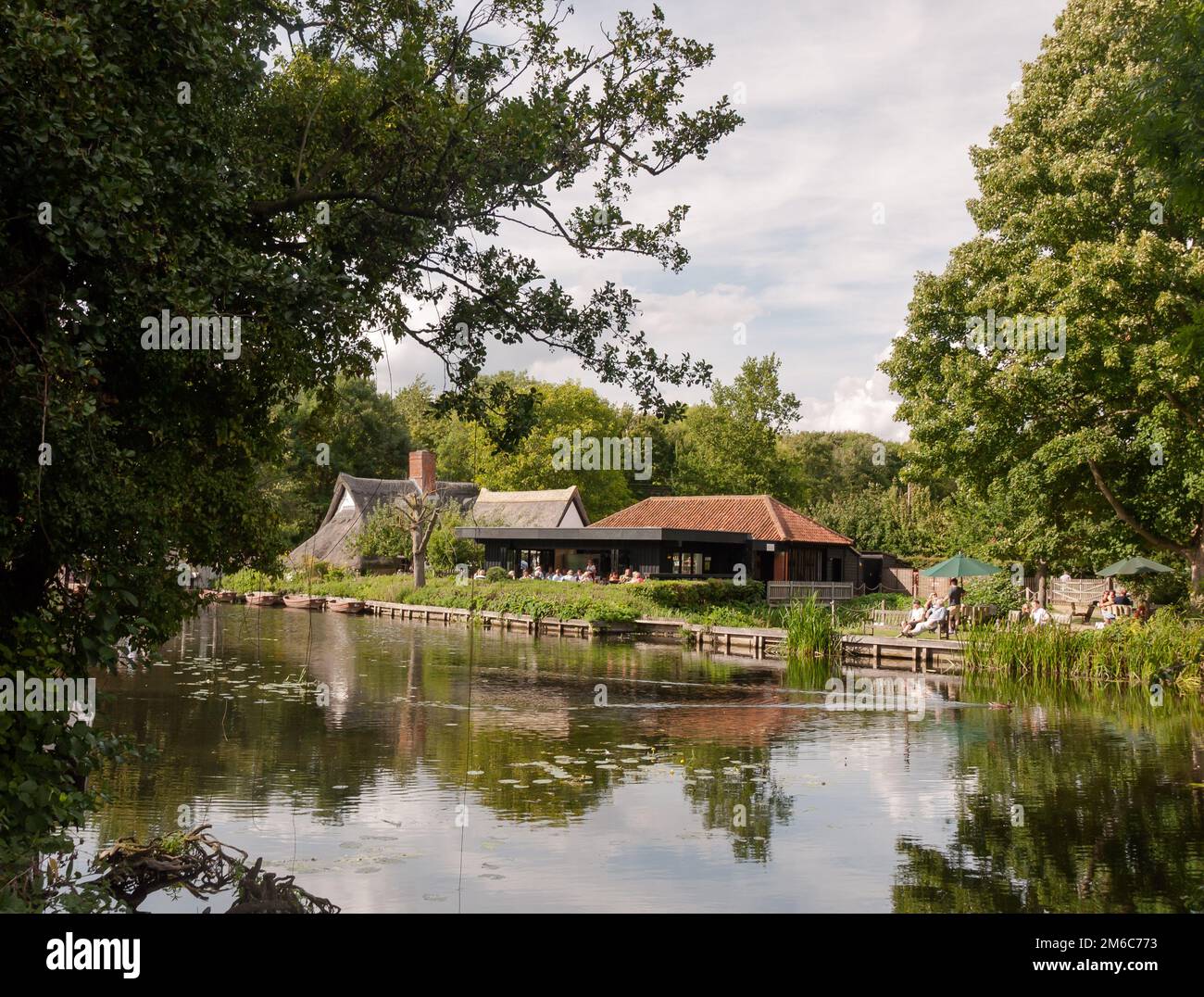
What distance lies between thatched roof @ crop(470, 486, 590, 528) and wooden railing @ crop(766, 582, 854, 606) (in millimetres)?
12257

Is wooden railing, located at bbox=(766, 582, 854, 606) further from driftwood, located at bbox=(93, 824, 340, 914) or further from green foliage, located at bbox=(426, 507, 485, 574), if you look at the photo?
driftwood, located at bbox=(93, 824, 340, 914)

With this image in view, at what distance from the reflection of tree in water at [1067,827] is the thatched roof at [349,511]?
3847 cm

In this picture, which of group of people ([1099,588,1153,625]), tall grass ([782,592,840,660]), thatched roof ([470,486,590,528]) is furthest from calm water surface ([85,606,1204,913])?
thatched roof ([470,486,590,528])

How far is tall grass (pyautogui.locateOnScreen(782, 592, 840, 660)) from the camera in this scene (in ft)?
89.3

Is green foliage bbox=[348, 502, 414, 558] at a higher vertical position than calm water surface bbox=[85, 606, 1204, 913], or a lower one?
higher

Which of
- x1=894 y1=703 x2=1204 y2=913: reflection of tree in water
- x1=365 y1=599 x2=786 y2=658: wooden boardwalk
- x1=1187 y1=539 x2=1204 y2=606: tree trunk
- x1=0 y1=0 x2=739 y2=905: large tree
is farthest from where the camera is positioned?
x1=365 y1=599 x2=786 y2=658: wooden boardwalk

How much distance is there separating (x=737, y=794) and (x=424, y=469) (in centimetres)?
4081

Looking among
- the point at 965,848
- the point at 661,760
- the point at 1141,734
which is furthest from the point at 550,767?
the point at 1141,734

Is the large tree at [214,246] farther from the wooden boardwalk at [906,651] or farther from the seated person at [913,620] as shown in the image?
the seated person at [913,620]

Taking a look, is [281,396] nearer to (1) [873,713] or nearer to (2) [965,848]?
(2) [965,848]

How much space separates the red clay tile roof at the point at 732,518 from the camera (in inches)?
1671

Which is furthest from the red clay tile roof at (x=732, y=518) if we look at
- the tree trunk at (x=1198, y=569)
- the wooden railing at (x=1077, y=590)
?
the tree trunk at (x=1198, y=569)

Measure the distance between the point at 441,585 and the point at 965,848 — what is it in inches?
1280

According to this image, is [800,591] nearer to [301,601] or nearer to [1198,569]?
[1198,569]
